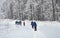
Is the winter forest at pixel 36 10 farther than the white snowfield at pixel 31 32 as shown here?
Yes

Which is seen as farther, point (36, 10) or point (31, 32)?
point (36, 10)

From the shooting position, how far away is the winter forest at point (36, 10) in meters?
59.7

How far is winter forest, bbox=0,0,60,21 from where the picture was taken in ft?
196

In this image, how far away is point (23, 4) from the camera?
235ft

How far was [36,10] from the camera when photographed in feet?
→ 210

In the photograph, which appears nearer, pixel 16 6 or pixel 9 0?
pixel 16 6

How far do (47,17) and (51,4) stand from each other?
4.49 metres

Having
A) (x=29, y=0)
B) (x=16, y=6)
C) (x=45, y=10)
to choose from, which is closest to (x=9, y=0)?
(x=16, y=6)

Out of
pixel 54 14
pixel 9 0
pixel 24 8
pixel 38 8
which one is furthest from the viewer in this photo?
pixel 9 0

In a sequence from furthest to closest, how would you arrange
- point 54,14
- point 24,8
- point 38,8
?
1. point 24,8
2. point 38,8
3. point 54,14

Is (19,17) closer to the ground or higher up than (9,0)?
closer to the ground

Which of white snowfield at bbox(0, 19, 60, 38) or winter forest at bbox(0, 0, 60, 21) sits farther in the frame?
winter forest at bbox(0, 0, 60, 21)

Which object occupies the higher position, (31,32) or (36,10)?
(36,10)

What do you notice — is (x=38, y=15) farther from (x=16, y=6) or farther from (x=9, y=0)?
(x=9, y=0)
